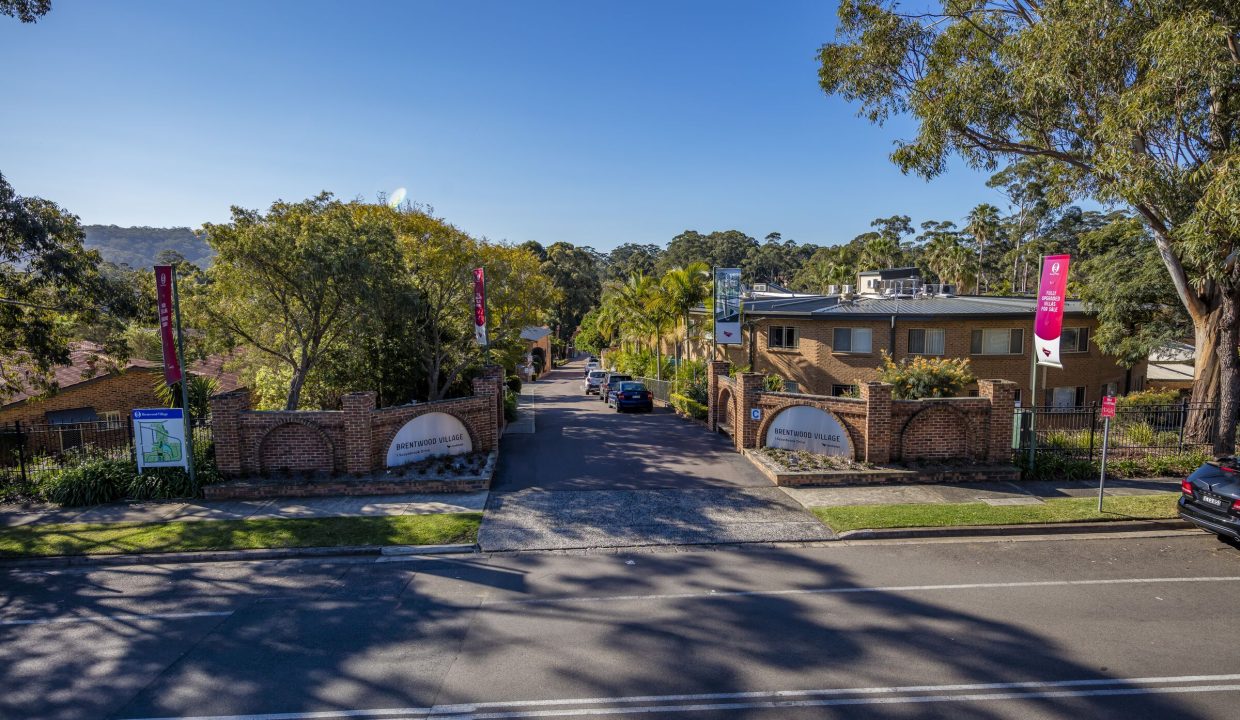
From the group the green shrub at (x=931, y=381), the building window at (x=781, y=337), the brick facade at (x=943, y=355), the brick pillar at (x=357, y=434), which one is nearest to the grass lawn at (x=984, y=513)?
the green shrub at (x=931, y=381)

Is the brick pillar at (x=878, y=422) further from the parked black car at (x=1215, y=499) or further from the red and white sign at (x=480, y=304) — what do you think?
the red and white sign at (x=480, y=304)

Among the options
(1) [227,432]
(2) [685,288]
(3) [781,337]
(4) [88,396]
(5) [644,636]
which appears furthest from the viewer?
(2) [685,288]

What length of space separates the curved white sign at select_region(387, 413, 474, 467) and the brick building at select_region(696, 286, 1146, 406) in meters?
18.2

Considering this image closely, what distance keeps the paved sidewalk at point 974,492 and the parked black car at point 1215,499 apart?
2.52m

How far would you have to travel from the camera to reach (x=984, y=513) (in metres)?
12.4

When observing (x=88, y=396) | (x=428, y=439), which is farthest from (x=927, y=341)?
(x=88, y=396)

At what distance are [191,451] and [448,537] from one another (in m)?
6.72

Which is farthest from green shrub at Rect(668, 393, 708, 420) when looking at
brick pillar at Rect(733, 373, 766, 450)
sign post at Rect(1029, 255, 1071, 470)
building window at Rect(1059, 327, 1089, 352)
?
building window at Rect(1059, 327, 1089, 352)

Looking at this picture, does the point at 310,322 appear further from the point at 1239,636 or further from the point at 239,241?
the point at 1239,636

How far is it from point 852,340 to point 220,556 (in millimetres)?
26022

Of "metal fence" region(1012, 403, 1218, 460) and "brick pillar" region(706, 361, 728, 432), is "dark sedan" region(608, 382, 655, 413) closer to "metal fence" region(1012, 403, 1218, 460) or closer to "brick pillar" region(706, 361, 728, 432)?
"brick pillar" region(706, 361, 728, 432)

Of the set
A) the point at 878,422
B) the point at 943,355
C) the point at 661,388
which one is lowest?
the point at 661,388

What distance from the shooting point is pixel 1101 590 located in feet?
29.8

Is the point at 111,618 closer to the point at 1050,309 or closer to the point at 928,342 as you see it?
the point at 1050,309
